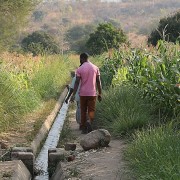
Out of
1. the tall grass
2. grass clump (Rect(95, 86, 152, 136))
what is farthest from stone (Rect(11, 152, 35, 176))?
the tall grass

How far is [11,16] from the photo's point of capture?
3231cm

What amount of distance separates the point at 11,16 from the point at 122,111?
23607 mm

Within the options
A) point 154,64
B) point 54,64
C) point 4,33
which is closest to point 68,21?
point 4,33

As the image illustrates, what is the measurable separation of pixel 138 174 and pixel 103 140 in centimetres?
266

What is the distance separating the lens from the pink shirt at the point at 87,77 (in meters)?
10.6

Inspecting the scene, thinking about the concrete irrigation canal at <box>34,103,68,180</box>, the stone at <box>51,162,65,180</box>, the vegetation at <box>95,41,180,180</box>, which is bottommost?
the concrete irrigation canal at <box>34,103,68,180</box>

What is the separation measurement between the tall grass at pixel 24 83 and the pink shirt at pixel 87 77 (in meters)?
2.01

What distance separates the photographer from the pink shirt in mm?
10555

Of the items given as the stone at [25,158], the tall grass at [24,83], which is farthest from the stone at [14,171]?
the tall grass at [24,83]

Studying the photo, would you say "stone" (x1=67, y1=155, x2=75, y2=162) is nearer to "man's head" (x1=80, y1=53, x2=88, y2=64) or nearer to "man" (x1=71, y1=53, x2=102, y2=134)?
"man" (x1=71, y1=53, x2=102, y2=134)

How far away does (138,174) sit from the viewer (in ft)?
19.5

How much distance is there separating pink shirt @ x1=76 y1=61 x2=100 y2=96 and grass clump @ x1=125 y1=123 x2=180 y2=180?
3.26 m

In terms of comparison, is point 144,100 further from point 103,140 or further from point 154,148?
point 154,148

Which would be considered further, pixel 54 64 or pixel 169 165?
pixel 54 64
